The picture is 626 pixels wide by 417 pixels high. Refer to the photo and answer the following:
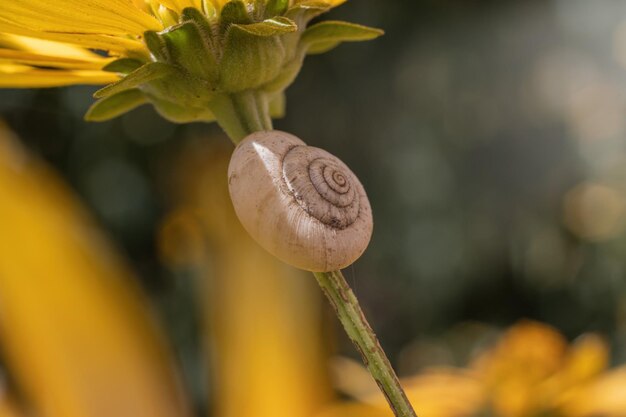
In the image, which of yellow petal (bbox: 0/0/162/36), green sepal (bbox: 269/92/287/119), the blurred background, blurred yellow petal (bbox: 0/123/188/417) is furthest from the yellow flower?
yellow petal (bbox: 0/0/162/36)

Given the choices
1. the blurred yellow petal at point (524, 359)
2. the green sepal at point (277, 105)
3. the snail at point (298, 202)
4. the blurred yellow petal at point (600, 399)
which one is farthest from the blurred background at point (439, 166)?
the snail at point (298, 202)

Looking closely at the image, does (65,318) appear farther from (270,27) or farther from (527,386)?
(270,27)

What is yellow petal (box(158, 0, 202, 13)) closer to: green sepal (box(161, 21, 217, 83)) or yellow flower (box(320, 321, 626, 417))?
green sepal (box(161, 21, 217, 83))

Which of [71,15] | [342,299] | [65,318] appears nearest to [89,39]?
[71,15]

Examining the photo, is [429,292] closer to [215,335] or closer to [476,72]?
[476,72]

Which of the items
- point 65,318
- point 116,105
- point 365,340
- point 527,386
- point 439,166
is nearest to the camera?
point 365,340

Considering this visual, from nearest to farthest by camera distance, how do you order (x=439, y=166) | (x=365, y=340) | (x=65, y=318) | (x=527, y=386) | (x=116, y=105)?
(x=365, y=340) → (x=116, y=105) → (x=65, y=318) → (x=527, y=386) → (x=439, y=166)

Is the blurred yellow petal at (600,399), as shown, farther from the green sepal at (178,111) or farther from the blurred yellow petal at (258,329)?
the green sepal at (178,111)
